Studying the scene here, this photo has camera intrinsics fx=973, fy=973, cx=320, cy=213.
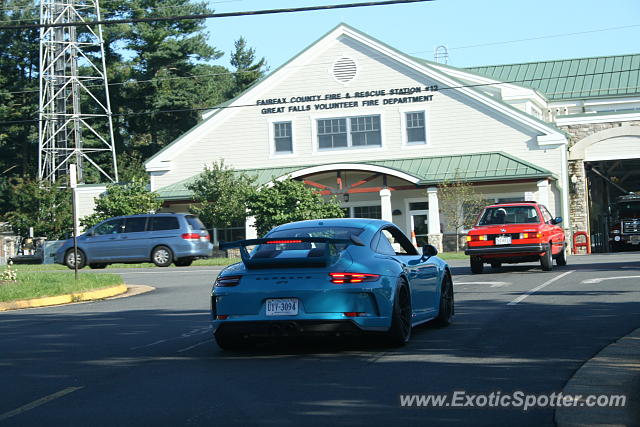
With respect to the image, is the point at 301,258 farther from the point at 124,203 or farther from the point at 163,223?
the point at 124,203

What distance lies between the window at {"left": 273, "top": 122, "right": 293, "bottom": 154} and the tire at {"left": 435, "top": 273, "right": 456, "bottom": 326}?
3531 centimetres

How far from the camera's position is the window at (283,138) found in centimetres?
4766

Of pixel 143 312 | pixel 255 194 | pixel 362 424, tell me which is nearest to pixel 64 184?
pixel 255 194

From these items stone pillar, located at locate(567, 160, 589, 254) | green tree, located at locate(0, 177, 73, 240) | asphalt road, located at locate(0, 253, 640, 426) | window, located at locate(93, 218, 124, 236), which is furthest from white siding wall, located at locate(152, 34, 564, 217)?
asphalt road, located at locate(0, 253, 640, 426)

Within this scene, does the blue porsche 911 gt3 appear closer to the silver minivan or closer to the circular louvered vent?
the silver minivan

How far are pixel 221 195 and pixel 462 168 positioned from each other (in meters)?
11.0

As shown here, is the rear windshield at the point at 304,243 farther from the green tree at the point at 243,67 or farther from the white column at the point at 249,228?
the green tree at the point at 243,67

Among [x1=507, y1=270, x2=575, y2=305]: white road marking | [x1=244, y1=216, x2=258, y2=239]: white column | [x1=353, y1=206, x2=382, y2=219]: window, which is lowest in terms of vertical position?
[x1=507, y1=270, x2=575, y2=305]: white road marking

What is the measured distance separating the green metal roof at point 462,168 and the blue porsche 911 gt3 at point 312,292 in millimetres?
32359

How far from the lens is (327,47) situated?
154 ft

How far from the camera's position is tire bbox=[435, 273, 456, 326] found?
40.2 ft

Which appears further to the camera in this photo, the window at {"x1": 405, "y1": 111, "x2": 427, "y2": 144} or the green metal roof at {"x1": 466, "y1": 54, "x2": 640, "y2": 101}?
the green metal roof at {"x1": 466, "y1": 54, "x2": 640, "y2": 101}

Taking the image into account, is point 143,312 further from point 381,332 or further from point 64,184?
point 64,184

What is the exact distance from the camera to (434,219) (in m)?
43.6
